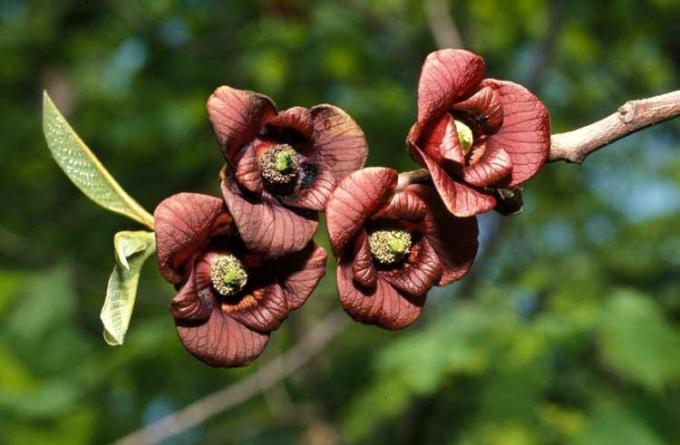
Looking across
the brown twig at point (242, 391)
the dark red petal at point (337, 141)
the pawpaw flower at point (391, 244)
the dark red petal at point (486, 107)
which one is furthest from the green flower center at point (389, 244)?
the brown twig at point (242, 391)

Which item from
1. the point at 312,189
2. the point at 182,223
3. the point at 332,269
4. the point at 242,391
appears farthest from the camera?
the point at 332,269

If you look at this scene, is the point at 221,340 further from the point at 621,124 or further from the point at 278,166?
the point at 621,124

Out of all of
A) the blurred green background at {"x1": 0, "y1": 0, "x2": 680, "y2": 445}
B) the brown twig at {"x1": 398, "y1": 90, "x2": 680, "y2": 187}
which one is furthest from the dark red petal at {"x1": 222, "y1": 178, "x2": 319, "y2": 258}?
the blurred green background at {"x1": 0, "y1": 0, "x2": 680, "y2": 445}

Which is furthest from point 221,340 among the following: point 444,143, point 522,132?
point 522,132

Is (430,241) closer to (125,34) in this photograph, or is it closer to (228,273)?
(228,273)

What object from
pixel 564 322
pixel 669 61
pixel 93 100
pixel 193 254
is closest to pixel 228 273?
pixel 193 254
